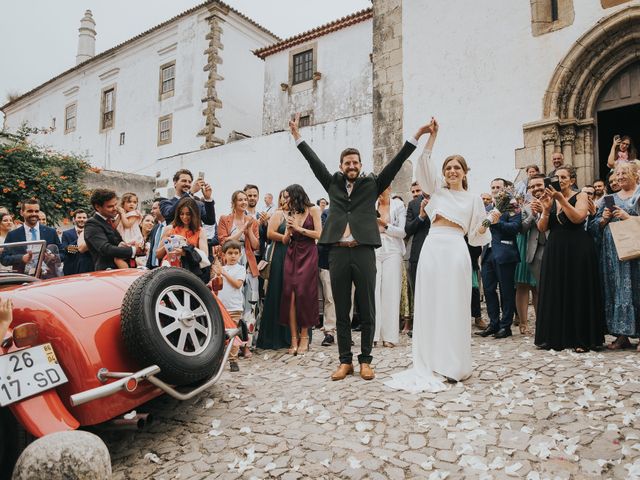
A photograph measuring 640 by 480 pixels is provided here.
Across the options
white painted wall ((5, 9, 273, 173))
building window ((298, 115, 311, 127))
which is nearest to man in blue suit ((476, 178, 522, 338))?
building window ((298, 115, 311, 127))

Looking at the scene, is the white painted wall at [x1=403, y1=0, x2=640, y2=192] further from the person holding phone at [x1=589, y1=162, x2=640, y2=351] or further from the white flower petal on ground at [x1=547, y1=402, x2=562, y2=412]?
the white flower petal on ground at [x1=547, y1=402, x2=562, y2=412]

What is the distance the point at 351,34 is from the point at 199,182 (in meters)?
14.6

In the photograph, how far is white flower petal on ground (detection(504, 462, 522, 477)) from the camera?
2.71 meters

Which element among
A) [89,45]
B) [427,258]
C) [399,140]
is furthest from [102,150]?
[427,258]

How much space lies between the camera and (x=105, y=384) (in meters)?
2.82

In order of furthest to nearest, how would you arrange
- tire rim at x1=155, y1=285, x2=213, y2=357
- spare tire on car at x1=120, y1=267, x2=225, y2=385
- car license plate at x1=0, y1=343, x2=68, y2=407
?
1. tire rim at x1=155, y1=285, x2=213, y2=357
2. spare tire on car at x1=120, y1=267, x2=225, y2=385
3. car license plate at x1=0, y1=343, x2=68, y2=407

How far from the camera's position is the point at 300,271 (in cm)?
570

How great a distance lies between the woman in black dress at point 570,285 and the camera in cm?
518

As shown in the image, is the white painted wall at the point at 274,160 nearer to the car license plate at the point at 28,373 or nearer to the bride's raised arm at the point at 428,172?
the bride's raised arm at the point at 428,172

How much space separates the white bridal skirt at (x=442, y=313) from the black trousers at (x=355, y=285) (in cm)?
44

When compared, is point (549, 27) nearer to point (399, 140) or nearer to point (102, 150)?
point (399, 140)

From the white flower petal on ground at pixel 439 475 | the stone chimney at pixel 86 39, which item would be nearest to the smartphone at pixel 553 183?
the white flower petal on ground at pixel 439 475

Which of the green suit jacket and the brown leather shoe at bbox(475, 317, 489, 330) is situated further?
the brown leather shoe at bbox(475, 317, 489, 330)

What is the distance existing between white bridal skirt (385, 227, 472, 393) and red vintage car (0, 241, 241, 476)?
5.90ft
